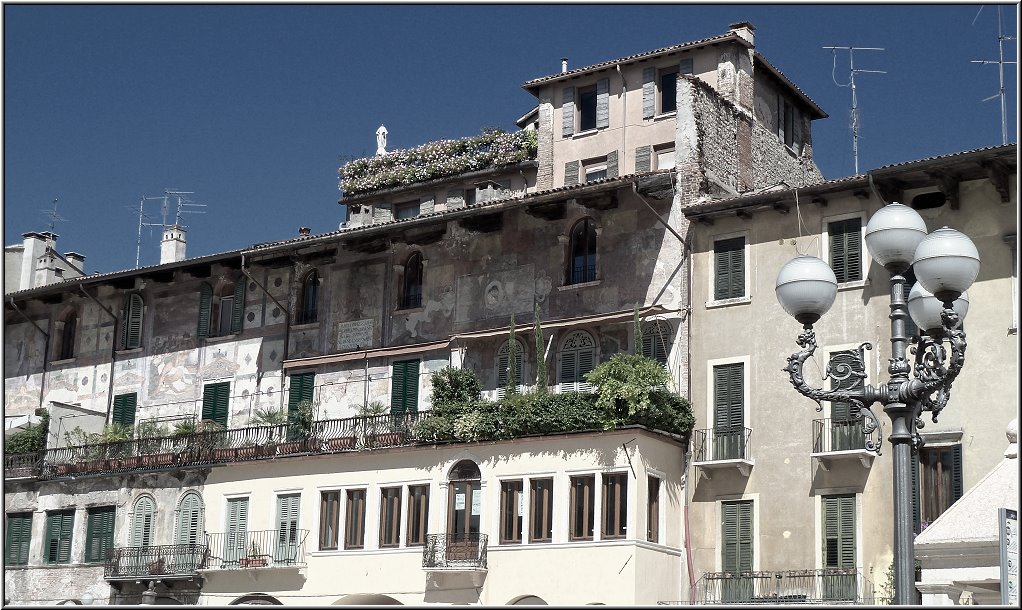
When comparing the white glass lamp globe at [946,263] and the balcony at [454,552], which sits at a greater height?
the white glass lamp globe at [946,263]

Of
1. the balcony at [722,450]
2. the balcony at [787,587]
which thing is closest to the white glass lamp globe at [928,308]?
the balcony at [787,587]

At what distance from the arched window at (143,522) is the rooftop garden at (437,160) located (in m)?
14.7

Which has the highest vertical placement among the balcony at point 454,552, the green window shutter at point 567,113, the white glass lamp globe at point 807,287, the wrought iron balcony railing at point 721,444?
the green window shutter at point 567,113

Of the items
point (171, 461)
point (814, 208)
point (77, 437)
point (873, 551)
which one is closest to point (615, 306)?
point (814, 208)

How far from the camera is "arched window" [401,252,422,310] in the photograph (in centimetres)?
3756

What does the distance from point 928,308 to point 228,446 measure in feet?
86.6

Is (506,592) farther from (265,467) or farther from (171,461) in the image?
(171,461)

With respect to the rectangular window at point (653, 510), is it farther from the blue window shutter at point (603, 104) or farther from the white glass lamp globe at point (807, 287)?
the white glass lamp globe at point (807, 287)

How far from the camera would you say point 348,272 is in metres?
38.8

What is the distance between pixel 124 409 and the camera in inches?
1660

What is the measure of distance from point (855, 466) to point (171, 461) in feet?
58.8

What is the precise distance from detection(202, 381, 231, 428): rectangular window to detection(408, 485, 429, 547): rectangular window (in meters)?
8.00

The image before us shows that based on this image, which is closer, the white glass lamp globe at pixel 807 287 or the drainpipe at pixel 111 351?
the white glass lamp globe at pixel 807 287

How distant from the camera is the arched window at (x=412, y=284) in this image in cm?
3756
